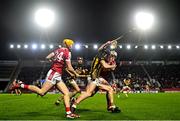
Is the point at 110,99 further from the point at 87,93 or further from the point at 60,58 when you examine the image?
the point at 60,58

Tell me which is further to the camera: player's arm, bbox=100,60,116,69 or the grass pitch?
player's arm, bbox=100,60,116,69

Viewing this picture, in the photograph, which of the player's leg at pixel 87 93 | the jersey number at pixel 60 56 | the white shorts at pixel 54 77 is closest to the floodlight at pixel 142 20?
the player's leg at pixel 87 93

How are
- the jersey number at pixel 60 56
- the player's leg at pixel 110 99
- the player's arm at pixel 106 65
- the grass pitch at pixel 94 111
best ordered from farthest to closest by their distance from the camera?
1. the player's leg at pixel 110 99
2. the player's arm at pixel 106 65
3. the jersey number at pixel 60 56
4. the grass pitch at pixel 94 111

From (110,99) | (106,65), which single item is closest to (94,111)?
(110,99)

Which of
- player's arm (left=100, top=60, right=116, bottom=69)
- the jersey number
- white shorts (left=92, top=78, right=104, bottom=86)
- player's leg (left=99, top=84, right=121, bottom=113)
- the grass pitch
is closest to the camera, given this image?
the grass pitch

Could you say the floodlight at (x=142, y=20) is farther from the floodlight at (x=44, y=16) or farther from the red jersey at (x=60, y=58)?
the floodlight at (x=44, y=16)

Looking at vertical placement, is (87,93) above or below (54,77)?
below

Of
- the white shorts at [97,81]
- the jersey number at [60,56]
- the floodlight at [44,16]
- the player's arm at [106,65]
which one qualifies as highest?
the floodlight at [44,16]

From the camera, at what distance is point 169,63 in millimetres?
66812

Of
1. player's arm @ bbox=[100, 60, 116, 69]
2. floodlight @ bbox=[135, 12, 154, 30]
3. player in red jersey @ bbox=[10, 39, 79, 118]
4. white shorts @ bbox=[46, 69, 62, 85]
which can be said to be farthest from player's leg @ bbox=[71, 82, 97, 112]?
floodlight @ bbox=[135, 12, 154, 30]

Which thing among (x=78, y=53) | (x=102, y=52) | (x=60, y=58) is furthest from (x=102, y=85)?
(x=78, y=53)

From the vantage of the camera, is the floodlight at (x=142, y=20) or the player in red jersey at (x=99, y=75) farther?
the floodlight at (x=142, y=20)

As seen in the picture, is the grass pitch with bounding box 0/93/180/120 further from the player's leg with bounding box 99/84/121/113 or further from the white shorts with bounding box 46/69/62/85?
the white shorts with bounding box 46/69/62/85

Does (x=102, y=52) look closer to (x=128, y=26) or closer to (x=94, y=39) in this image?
(x=128, y=26)
